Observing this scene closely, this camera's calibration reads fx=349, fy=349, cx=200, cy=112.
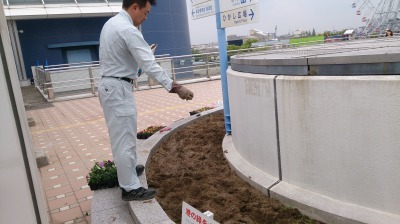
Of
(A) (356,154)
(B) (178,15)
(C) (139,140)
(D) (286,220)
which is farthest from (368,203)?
(B) (178,15)

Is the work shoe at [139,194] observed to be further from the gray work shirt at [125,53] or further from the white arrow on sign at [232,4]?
the white arrow on sign at [232,4]

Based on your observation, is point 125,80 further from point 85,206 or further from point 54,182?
point 54,182

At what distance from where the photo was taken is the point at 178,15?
78.2 feet

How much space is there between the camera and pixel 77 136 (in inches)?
267

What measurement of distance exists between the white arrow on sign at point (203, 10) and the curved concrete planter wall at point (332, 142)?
178 centimetres

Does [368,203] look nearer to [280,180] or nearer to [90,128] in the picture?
[280,180]

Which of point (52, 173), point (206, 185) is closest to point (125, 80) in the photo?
point (206, 185)

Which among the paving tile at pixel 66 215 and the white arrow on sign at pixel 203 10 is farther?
the white arrow on sign at pixel 203 10

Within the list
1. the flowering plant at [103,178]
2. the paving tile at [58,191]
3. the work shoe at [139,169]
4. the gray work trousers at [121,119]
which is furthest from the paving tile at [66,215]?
the gray work trousers at [121,119]

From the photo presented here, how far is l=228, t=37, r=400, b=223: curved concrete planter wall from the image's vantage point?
7.02 feet

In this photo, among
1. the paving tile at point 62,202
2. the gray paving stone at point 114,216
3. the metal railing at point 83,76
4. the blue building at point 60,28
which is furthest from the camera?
the blue building at point 60,28

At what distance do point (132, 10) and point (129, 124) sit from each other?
0.96 metres

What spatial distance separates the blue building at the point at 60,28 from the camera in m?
18.5

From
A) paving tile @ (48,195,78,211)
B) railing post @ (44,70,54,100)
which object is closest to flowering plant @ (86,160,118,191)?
paving tile @ (48,195,78,211)
